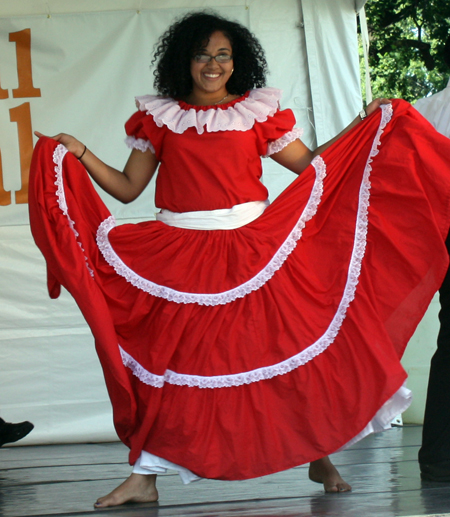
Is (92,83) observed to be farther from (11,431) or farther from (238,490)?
(238,490)

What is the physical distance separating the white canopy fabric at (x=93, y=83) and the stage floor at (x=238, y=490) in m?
0.80

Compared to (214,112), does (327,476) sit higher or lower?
lower

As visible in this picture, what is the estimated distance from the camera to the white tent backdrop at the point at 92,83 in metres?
3.57

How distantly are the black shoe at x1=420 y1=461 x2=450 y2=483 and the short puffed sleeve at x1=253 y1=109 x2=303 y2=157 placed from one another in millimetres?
1150

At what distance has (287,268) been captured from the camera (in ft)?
7.20

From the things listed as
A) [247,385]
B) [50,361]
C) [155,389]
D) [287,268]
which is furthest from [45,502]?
[50,361]

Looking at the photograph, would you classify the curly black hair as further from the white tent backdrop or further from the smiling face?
the white tent backdrop

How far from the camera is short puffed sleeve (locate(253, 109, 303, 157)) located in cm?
238

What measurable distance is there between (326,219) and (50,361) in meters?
1.99

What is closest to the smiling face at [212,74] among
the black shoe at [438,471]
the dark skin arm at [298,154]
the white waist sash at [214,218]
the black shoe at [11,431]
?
the dark skin arm at [298,154]

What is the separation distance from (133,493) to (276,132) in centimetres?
124

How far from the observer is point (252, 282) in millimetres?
2145

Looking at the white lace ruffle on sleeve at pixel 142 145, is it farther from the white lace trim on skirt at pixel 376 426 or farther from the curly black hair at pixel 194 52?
the white lace trim on skirt at pixel 376 426

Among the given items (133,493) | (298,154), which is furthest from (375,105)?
(133,493)
